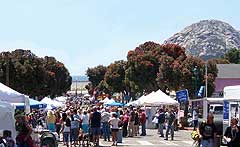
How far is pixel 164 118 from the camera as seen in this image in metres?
36.6

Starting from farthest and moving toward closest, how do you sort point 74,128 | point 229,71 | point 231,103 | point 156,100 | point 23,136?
point 229,71 → point 156,100 → point 74,128 → point 231,103 → point 23,136

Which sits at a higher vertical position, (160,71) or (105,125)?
(160,71)

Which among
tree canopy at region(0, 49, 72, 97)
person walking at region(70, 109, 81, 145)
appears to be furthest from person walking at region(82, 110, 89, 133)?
tree canopy at region(0, 49, 72, 97)

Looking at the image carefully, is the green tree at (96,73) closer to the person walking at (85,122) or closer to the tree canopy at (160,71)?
the tree canopy at (160,71)

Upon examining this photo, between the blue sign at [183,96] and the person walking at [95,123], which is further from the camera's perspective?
the blue sign at [183,96]

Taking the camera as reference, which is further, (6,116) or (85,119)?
(85,119)

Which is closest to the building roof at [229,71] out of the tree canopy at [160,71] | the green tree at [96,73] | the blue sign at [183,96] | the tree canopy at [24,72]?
the tree canopy at [160,71]

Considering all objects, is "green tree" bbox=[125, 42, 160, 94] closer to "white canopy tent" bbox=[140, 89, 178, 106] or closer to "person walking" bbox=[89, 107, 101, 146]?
"white canopy tent" bbox=[140, 89, 178, 106]

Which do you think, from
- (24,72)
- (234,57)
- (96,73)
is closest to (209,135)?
(24,72)

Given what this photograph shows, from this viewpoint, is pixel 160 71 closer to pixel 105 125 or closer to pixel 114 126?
pixel 105 125

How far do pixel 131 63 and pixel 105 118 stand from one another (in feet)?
160

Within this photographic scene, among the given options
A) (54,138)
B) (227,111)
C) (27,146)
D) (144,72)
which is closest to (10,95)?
(54,138)

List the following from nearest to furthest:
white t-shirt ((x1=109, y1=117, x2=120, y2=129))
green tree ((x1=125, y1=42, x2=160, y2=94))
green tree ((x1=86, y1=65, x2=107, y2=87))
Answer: white t-shirt ((x1=109, y1=117, x2=120, y2=129))
green tree ((x1=125, y1=42, x2=160, y2=94))
green tree ((x1=86, y1=65, x2=107, y2=87))

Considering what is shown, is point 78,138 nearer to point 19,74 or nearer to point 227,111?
point 227,111
